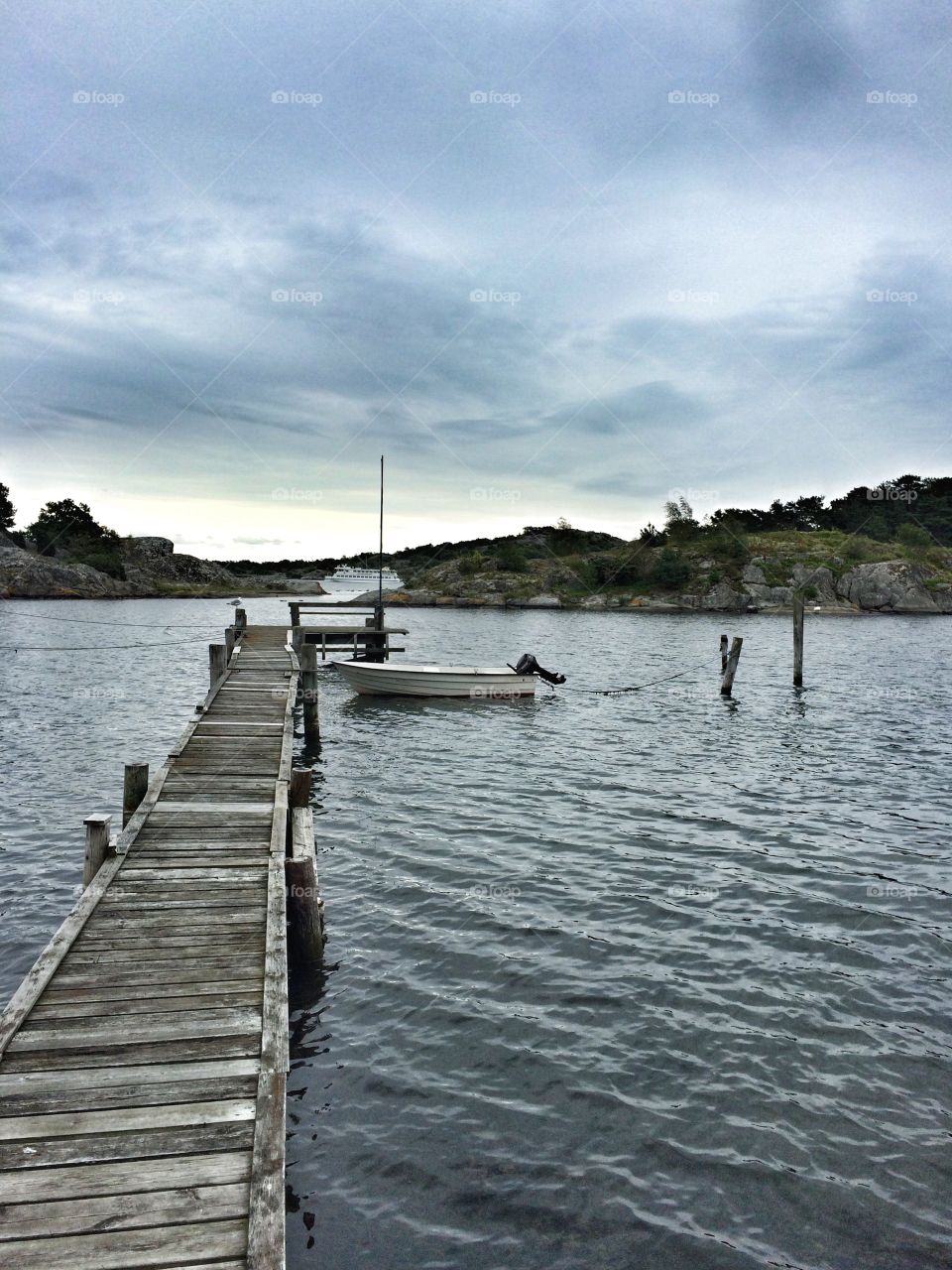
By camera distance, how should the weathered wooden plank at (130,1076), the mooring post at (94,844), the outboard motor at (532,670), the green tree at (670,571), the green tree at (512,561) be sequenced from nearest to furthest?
the weathered wooden plank at (130,1076) < the mooring post at (94,844) < the outboard motor at (532,670) < the green tree at (670,571) < the green tree at (512,561)

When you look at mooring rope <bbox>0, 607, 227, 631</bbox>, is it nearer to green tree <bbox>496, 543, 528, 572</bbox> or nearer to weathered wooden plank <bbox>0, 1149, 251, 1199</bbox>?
green tree <bbox>496, 543, 528, 572</bbox>

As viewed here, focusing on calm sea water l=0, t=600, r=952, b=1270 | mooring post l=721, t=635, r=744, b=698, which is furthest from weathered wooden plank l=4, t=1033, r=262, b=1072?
mooring post l=721, t=635, r=744, b=698

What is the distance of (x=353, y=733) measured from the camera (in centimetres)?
2806

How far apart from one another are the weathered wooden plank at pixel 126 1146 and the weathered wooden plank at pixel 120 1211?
362 millimetres

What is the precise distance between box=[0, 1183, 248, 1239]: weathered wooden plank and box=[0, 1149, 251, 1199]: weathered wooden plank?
0.05m

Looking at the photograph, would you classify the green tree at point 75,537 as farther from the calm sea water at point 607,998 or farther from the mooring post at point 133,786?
the mooring post at point 133,786

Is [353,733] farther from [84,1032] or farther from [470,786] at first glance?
[84,1032]

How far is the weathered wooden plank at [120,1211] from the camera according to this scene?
196 inches

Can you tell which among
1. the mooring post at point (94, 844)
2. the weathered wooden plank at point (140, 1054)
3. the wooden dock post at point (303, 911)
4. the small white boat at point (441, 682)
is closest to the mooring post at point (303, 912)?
the wooden dock post at point (303, 911)

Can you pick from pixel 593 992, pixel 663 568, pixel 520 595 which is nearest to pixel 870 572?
pixel 663 568

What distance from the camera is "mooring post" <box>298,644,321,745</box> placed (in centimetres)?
2614

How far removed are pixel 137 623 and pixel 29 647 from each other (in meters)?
34.7

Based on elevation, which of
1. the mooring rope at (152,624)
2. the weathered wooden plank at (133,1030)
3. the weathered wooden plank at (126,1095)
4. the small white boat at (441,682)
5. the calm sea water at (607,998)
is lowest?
the calm sea water at (607,998)

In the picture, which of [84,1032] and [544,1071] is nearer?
[84,1032]
